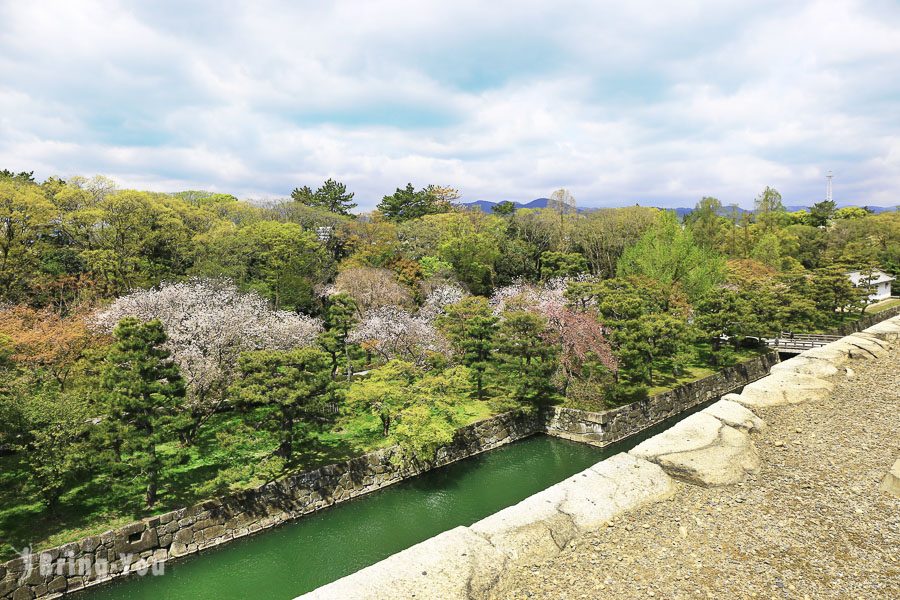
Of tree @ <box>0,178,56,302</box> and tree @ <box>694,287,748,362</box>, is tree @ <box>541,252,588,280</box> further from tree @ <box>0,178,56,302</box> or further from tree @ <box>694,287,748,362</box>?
tree @ <box>0,178,56,302</box>

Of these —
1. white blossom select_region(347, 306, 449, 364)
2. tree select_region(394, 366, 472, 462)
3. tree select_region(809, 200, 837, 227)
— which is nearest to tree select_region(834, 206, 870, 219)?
tree select_region(809, 200, 837, 227)

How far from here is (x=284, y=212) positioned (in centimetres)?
3931

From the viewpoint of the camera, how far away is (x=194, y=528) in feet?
44.3

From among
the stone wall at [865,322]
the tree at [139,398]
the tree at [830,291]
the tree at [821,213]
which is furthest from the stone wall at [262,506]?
the tree at [821,213]

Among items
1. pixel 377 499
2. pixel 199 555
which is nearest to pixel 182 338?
A: pixel 199 555

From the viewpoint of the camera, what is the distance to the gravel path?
178 inches

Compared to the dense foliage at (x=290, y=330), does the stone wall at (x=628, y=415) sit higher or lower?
lower

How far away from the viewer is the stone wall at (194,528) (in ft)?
38.1

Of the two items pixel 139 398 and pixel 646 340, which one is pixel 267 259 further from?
pixel 646 340

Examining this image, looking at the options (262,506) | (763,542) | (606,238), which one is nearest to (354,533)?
(262,506)

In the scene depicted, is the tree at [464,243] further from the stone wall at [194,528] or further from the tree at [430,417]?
the stone wall at [194,528]

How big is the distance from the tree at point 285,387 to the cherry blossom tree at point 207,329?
318 cm

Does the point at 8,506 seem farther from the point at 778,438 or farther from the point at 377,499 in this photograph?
the point at 778,438

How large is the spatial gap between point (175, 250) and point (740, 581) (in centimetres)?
3260
